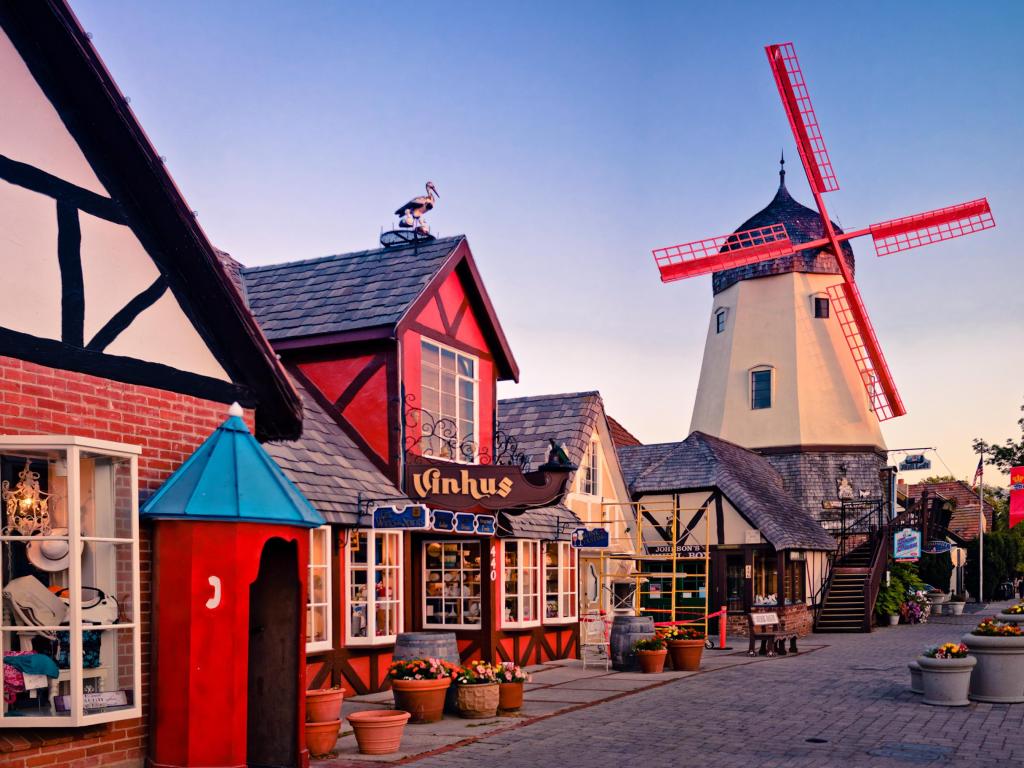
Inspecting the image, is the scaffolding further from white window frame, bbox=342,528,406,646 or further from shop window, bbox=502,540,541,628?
white window frame, bbox=342,528,406,646

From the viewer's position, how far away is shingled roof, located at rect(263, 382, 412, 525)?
1471 centimetres

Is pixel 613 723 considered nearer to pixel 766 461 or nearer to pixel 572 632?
pixel 572 632

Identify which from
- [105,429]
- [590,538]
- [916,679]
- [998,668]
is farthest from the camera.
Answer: [590,538]

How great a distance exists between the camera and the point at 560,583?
70.7 feet

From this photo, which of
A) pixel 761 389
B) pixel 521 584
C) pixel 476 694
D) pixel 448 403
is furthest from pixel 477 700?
pixel 761 389

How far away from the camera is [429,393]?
17609 millimetres

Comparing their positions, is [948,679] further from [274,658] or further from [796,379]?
[796,379]

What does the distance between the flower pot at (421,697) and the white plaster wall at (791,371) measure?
2770cm

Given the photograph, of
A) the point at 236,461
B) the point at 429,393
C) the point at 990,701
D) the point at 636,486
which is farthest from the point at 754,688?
the point at 636,486

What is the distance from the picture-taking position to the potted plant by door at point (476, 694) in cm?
1384

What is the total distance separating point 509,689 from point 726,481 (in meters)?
17.1

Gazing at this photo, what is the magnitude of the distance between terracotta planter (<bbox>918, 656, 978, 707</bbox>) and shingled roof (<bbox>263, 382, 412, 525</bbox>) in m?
7.44

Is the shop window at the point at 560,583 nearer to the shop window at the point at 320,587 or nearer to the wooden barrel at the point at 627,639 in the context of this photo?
the wooden barrel at the point at 627,639

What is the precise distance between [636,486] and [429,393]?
14.8m
